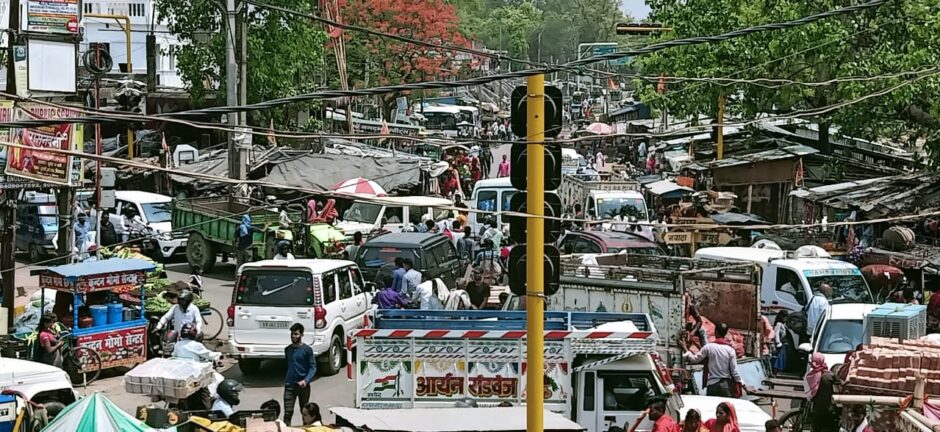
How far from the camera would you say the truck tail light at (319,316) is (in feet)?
55.6

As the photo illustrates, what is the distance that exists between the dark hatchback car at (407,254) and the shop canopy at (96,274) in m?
4.85

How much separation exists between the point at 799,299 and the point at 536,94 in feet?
38.1

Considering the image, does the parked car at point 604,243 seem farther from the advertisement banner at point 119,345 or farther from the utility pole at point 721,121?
the advertisement banner at point 119,345

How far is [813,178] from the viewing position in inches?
1246

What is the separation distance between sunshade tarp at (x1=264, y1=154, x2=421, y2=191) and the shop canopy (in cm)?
1259

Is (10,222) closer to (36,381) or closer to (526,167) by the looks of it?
(36,381)

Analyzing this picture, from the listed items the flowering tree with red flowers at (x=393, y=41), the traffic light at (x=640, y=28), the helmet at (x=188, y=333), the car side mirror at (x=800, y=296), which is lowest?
the helmet at (x=188, y=333)

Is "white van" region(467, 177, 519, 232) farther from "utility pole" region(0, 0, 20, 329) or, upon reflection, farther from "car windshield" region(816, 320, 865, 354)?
"car windshield" region(816, 320, 865, 354)

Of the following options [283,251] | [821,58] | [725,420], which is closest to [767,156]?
[821,58]

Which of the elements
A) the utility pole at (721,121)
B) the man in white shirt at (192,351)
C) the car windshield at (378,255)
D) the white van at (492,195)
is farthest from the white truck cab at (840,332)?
the utility pole at (721,121)

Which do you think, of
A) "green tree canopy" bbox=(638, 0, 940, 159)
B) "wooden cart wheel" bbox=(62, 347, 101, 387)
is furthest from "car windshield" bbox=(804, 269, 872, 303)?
"wooden cart wheel" bbox=(62, 347, 101, 387)

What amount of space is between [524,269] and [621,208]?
20206mm

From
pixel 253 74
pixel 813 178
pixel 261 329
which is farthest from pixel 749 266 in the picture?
pixel 253 74

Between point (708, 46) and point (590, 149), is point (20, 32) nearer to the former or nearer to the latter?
point (708, 46)
